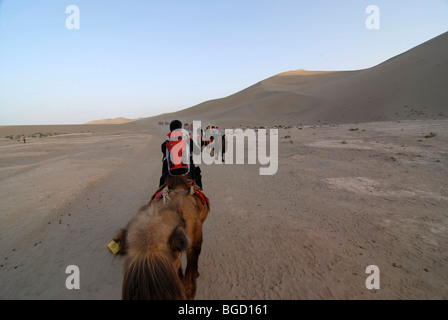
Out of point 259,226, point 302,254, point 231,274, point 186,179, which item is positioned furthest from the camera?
point 259,226

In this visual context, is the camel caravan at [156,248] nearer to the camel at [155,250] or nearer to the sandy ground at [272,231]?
the camel at [155,250]

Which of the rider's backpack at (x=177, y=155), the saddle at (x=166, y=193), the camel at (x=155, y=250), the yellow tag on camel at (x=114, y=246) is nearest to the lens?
the camel at (x=155, y=250)

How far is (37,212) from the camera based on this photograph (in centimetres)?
677

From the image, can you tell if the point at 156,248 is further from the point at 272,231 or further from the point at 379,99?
the point at 379,99

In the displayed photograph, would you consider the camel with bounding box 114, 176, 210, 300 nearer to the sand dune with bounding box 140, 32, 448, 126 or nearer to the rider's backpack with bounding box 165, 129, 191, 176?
the rider's backpack with bounding box 165, 129, 191, 176

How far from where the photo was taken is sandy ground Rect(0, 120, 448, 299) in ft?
11.8

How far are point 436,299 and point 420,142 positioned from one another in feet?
46.6

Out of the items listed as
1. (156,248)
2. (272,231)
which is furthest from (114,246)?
(272,231)

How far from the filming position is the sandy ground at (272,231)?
359 centimetres

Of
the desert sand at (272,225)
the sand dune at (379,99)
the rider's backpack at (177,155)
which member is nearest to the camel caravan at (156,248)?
the desert sand at (272,225)

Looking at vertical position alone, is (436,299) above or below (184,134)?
below

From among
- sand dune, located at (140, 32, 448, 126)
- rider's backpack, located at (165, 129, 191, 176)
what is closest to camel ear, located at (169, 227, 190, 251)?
rider's backpack, located at (165, 129, 191, 176)
